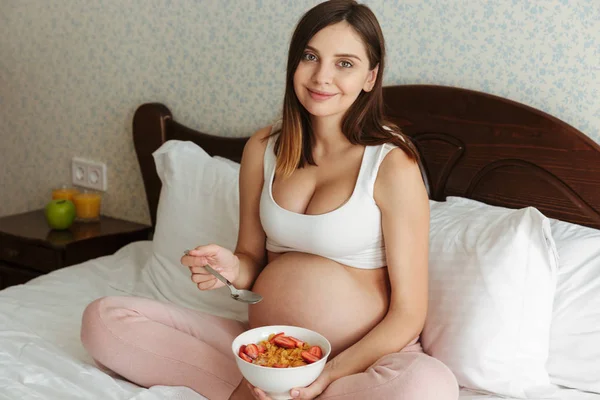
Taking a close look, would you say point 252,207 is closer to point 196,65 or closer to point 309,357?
point 309,357

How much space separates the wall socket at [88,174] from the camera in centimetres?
266

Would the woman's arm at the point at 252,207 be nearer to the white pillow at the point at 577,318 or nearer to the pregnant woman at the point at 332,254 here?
the pregnant woman at the point at 332,254

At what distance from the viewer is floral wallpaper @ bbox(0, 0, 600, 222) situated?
5.75ft

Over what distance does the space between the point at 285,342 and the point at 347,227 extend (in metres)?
0.27

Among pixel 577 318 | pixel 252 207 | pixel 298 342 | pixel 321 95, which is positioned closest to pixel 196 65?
pixel 252 207

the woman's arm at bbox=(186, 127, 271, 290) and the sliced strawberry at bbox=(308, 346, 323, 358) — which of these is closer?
the sliced strawberry at bbox=(308, 346, 323, 358)

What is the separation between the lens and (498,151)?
179 centimetres

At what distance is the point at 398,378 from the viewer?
129 centimetres

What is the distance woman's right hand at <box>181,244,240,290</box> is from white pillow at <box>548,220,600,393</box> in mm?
668

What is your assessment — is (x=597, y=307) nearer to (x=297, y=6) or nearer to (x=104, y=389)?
(x=104, y=389)

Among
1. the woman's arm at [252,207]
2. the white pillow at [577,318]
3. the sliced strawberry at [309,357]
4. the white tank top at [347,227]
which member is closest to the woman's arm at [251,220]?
the woman's arm at [252,207]

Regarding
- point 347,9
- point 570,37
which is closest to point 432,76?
point 570,37

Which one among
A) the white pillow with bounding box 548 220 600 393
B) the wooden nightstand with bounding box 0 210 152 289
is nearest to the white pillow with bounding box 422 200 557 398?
the white pillow with bounding box 548 220 600 393

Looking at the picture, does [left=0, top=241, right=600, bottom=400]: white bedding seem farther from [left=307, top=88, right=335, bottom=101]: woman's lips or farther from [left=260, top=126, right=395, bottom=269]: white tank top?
[left=307, top=88, right=335, bottom=101]: woman's lips
